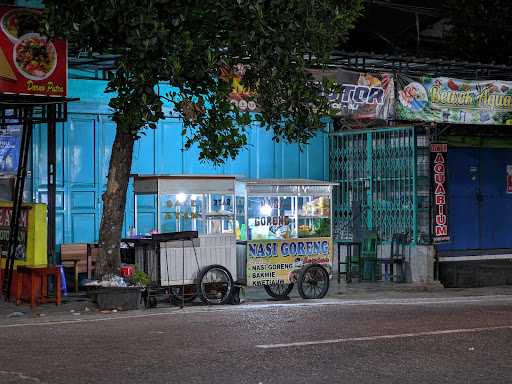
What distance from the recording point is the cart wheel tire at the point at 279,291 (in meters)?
16.7

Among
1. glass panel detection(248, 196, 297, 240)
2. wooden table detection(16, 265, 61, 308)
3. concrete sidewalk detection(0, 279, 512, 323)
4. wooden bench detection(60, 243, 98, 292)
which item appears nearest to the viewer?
concrete sidewalk detection(0, 279, 512, 323)

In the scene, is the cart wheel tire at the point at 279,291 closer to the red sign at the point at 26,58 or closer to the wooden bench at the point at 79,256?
the wooden bench at the point at 79,256

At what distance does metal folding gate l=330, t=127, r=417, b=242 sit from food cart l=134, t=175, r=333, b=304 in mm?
4057

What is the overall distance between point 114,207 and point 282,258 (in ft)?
10.2

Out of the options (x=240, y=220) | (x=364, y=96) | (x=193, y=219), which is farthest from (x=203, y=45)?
(x=364, y=96)

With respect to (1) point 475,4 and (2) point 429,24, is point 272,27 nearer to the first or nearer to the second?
(1) point 475,4

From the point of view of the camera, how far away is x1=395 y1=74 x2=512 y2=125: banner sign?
1978 centimetres

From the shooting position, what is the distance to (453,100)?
20.4m

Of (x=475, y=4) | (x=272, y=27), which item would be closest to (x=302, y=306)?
(x=272, y=27)

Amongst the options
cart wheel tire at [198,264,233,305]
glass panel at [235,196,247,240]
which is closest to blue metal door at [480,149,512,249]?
glass panel at [235,196,247,240]

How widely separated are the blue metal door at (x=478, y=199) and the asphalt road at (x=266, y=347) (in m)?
9.79

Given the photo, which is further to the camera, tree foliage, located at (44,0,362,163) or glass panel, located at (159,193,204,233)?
glass panel, located at (159,193,204,233)

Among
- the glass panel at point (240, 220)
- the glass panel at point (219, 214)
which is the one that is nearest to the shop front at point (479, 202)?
the glass panel at point (240, 220)

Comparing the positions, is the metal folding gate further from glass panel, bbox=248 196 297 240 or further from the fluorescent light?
the fluorescent light
